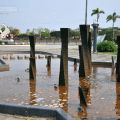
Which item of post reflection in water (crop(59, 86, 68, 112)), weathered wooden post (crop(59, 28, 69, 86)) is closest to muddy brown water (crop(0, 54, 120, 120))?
post reflection in water (crop(59, 86, 68, 112))

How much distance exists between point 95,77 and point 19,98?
618 centimetres

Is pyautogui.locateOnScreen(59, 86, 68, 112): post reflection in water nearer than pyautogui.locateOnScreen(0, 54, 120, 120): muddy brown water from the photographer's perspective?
No

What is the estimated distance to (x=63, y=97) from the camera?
1152 centimetres

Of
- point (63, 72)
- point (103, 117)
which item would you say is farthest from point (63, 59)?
point (103, 117)

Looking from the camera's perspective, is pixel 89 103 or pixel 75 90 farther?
pixel 75 90

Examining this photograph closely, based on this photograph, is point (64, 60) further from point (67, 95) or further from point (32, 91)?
point (67, 95)

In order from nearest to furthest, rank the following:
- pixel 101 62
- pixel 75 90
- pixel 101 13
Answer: pixel 75 90, pixel 101 62, pixel 101 13

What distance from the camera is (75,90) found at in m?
12.8

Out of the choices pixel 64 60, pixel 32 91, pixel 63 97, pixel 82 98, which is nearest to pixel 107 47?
pixel 64 60

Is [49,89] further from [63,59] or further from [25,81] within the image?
[25,81]

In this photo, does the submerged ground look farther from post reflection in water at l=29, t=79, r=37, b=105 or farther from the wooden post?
the wooden post

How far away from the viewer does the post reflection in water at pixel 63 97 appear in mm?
10130

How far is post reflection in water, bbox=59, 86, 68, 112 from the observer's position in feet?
33.2

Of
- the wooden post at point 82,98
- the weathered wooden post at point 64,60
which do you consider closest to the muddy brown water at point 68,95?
the wooden post at point 82,98
